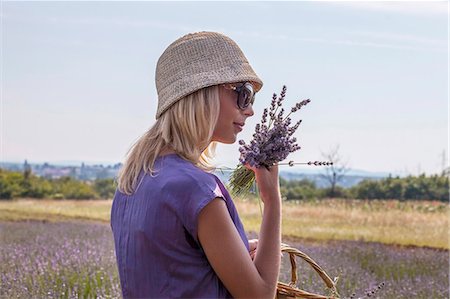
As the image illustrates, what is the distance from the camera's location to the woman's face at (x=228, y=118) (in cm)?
211

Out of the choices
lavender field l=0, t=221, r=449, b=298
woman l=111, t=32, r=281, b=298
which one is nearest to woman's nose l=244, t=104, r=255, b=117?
woman l=111, t=32, r=281, b=298

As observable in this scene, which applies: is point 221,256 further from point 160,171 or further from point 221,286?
point 160,171

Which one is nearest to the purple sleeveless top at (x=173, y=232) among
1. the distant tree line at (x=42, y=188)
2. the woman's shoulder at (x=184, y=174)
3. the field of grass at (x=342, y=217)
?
the woman's shoulder at (x=184, y=174)

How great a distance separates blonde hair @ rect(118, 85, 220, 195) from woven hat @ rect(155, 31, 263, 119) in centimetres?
3

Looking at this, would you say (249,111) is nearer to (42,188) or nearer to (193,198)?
(193,198)

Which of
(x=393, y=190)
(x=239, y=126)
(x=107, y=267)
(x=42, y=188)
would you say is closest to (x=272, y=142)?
(x=239, y=126)

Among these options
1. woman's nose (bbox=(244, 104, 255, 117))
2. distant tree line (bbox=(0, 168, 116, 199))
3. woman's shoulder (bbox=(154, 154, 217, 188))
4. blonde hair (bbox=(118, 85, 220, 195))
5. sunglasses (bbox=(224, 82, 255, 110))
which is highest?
sunglasses (bbox=(224, 82, 255, 110))

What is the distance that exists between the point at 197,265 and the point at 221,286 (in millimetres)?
75

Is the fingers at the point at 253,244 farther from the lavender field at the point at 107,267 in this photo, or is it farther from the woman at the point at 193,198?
the lavender field at the point at 107,267

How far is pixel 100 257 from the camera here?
18.3ft

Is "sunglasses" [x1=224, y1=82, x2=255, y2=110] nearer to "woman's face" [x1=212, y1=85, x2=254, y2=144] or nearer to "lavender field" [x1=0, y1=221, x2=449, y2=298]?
"woman's face" [x1=212, y1=85, x2=254, y2=144]

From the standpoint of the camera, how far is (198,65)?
214 centimetres

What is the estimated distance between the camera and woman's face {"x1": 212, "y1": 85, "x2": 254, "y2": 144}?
6.92 feet

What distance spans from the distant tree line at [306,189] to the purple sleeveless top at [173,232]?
36.4 feet
